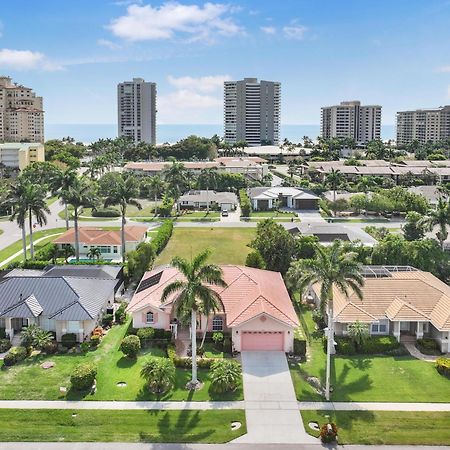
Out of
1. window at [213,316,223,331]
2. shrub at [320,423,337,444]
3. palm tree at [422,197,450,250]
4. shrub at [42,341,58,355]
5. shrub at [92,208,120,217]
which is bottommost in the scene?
shrub at [320,423,337,444]

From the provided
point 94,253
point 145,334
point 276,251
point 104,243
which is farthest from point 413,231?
point 145,334

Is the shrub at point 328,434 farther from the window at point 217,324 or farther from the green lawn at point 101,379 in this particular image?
the window at point 217,324

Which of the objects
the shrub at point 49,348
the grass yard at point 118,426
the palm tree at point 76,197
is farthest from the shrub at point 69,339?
the palm tree at point 76,197

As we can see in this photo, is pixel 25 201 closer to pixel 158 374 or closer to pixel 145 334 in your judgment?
pixel 145 334

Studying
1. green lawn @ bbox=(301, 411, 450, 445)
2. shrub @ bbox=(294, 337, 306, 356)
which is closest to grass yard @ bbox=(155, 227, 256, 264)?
shrub @ bbox=(294, 337, 306, 356)

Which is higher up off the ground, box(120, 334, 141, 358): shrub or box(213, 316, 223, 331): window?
box(213, 316, 223, 331): window

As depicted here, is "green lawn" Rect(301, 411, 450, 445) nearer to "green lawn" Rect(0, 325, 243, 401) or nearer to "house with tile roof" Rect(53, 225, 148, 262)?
"green lawn" Rect(0, 325, 243, 401)

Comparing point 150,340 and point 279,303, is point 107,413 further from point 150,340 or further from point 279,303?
point 279,303
